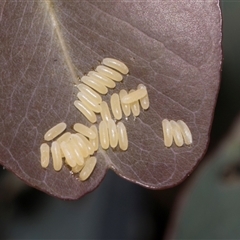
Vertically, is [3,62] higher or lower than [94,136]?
higher

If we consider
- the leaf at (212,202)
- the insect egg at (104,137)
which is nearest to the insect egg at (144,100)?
the insect egg at (104,137)

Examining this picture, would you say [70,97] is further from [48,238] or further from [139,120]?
[48,238]

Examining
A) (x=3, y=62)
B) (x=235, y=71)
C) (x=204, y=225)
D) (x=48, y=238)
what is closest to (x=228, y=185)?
(x=204, y=225)

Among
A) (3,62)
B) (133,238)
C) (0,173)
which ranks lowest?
(133,238)

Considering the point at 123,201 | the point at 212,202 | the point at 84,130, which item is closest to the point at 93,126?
the point at 84,130

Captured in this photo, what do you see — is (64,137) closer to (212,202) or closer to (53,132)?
(53,132)

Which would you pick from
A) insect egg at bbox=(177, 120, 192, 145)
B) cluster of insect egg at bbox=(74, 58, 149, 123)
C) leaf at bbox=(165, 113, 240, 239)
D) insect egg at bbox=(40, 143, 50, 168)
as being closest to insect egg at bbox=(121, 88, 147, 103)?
cluster of insect egg at bbox=(74, 58, 149, 123)

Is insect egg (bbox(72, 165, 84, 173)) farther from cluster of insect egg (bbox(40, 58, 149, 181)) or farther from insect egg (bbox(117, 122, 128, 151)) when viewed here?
insect egg (bbox(117, 122, 128, 151))

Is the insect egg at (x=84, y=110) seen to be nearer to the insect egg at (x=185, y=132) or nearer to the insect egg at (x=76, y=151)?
the insect egg at (x=76, y=151)
